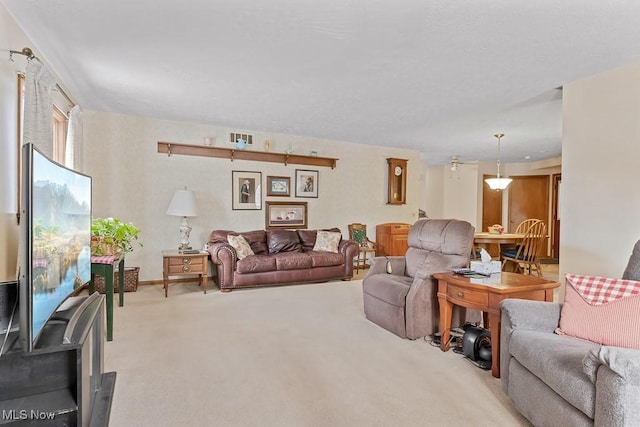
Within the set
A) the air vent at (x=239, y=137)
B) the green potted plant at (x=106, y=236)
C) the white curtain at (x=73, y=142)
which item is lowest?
the green potted plant at (x=106, y=236)

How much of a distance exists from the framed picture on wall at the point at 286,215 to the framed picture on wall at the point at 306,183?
7.9 inches

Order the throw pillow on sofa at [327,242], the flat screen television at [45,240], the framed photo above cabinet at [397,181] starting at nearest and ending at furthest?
the flat screen television at [45,240] → the throw pillow on sofa at [327,242] → the framed photo above cabinet at [397,181]

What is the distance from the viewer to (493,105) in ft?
13.6

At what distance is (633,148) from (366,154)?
424 centimetres

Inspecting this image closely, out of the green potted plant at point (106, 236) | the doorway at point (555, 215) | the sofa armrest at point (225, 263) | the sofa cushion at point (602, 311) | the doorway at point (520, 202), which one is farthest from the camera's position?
the doorway at point (520, 202)

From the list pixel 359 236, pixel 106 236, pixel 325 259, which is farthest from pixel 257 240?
pixel 106 236

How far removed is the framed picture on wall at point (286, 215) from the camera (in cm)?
585

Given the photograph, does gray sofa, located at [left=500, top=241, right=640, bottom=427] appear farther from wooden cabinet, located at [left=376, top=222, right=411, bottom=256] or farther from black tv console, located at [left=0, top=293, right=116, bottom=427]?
wooden cabinet, located at [left=376, top=222, right=411, bottom=256]

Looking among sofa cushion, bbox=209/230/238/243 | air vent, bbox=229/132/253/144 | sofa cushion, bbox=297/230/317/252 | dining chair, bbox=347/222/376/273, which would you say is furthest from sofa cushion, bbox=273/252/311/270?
air vent, bbox=229/132/253/144

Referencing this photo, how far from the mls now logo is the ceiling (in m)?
2.22

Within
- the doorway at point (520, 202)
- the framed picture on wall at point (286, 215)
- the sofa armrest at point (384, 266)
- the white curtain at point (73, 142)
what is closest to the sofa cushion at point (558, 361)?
the sofa armrest at point (384, 266)

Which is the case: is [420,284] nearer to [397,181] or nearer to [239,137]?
[239,137]

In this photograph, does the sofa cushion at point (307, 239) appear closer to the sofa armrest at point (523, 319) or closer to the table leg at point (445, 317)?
the table leg at point (445, 317)

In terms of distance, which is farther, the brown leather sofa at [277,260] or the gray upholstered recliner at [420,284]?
the brown leather sofa at [277,260]
